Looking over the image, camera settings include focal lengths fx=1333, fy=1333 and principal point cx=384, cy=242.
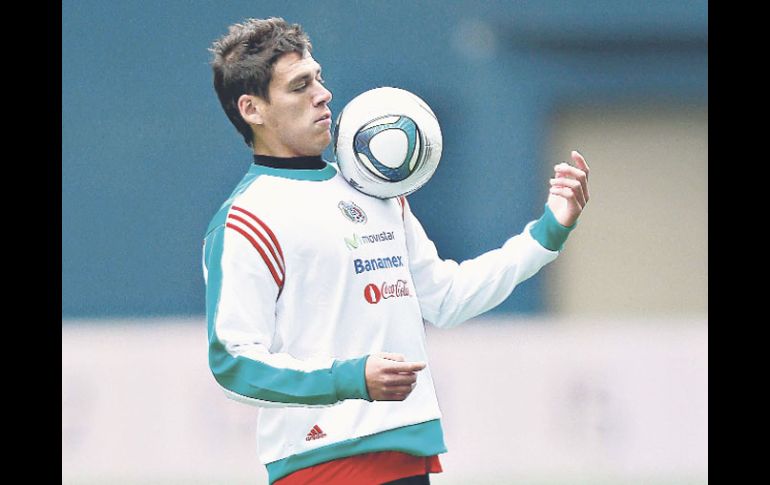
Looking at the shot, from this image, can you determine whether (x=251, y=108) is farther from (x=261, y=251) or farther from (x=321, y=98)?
(x=261, y=251)

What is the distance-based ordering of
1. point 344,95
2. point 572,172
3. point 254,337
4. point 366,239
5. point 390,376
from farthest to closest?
point 344,95 → point 572,172 → point 366,239 → point 254,337 → point 390,376

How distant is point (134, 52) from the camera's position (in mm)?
10773

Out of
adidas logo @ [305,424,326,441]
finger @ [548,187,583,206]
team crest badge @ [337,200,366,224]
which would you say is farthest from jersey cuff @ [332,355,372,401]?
finger @ [548,187,583,206]

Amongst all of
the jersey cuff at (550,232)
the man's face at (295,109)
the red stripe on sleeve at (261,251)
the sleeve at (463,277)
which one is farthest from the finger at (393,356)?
the jersey cuff at (550,232)

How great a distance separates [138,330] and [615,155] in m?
5.27

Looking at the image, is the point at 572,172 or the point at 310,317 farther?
the point at 572,172

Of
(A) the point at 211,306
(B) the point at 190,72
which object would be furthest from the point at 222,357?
(B) the point at 190,72

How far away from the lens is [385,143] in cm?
405

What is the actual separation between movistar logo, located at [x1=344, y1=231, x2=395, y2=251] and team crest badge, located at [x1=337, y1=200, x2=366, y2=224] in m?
0.05

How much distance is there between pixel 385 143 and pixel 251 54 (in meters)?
0.49

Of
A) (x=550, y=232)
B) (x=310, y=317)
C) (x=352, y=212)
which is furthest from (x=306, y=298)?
(x=550, y=232)

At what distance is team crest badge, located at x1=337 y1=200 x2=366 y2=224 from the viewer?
400 cm

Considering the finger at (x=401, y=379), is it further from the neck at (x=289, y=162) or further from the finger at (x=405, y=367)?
the neck at (x=289, y=162)

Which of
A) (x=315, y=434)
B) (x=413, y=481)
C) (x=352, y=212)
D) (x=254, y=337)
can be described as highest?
(x=352, y=212)
